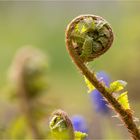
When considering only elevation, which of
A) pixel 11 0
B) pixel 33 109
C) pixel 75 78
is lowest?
pixel 33 109

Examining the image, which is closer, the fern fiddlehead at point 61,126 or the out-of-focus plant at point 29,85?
the fern fiddlehead at point 61,126

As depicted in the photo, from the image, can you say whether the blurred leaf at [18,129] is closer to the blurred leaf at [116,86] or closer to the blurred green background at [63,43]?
the blurred green background at [63,43]

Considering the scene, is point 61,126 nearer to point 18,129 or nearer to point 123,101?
point 123,101

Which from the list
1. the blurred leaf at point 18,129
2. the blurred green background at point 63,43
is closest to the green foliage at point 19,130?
the blurred leaf at point 18,129

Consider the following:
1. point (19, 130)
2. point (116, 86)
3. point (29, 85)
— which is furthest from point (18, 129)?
point (116, 86)

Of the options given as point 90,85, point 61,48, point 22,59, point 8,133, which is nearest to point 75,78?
point 61,48

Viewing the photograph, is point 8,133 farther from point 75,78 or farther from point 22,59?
point 75,78
